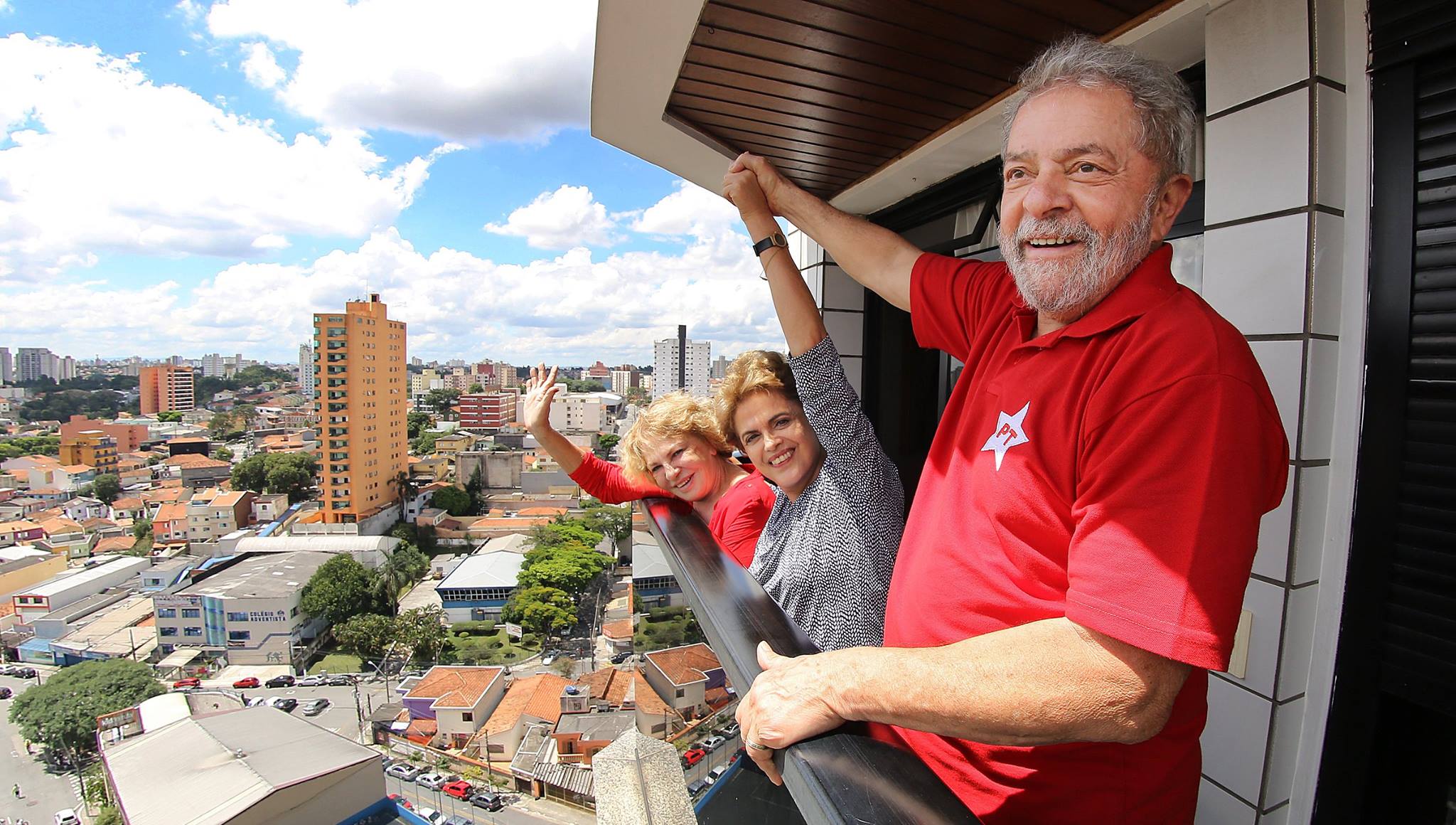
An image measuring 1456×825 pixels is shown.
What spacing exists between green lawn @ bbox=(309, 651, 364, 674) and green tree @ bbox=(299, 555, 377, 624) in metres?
1.38

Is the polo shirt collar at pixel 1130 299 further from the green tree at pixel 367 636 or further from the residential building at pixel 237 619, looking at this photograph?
the residential building at pixel 237 619

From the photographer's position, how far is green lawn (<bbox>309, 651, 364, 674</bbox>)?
2369cm

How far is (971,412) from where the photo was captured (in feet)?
2.45

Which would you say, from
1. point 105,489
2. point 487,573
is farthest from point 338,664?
point 105,489

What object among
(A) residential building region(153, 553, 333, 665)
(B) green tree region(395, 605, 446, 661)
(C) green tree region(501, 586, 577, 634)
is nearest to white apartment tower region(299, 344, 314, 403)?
(A) residential building region(153, 553, 333, 665)

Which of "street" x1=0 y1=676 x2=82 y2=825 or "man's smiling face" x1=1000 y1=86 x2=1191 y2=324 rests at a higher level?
"man's smiling face" x1=1000 y1=86 x2=1191 y2=324

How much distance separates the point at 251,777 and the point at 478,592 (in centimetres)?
2119

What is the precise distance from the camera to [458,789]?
1398cm

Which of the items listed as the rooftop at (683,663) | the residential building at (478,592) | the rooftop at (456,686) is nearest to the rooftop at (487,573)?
the residential building at (478,592)

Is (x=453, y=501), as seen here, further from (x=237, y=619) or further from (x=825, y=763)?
(x=825, y=763)

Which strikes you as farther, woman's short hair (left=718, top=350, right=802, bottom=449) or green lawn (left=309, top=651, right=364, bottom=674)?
green lawn (left=309, top=651, right=364, bottom=674)

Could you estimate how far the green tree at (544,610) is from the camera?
23.7 m

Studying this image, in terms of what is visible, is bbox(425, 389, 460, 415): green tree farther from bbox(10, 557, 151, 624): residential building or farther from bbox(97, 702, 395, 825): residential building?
bbox(97, 702, 395, 825): residential building

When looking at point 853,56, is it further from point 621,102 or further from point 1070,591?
point 1070,591
